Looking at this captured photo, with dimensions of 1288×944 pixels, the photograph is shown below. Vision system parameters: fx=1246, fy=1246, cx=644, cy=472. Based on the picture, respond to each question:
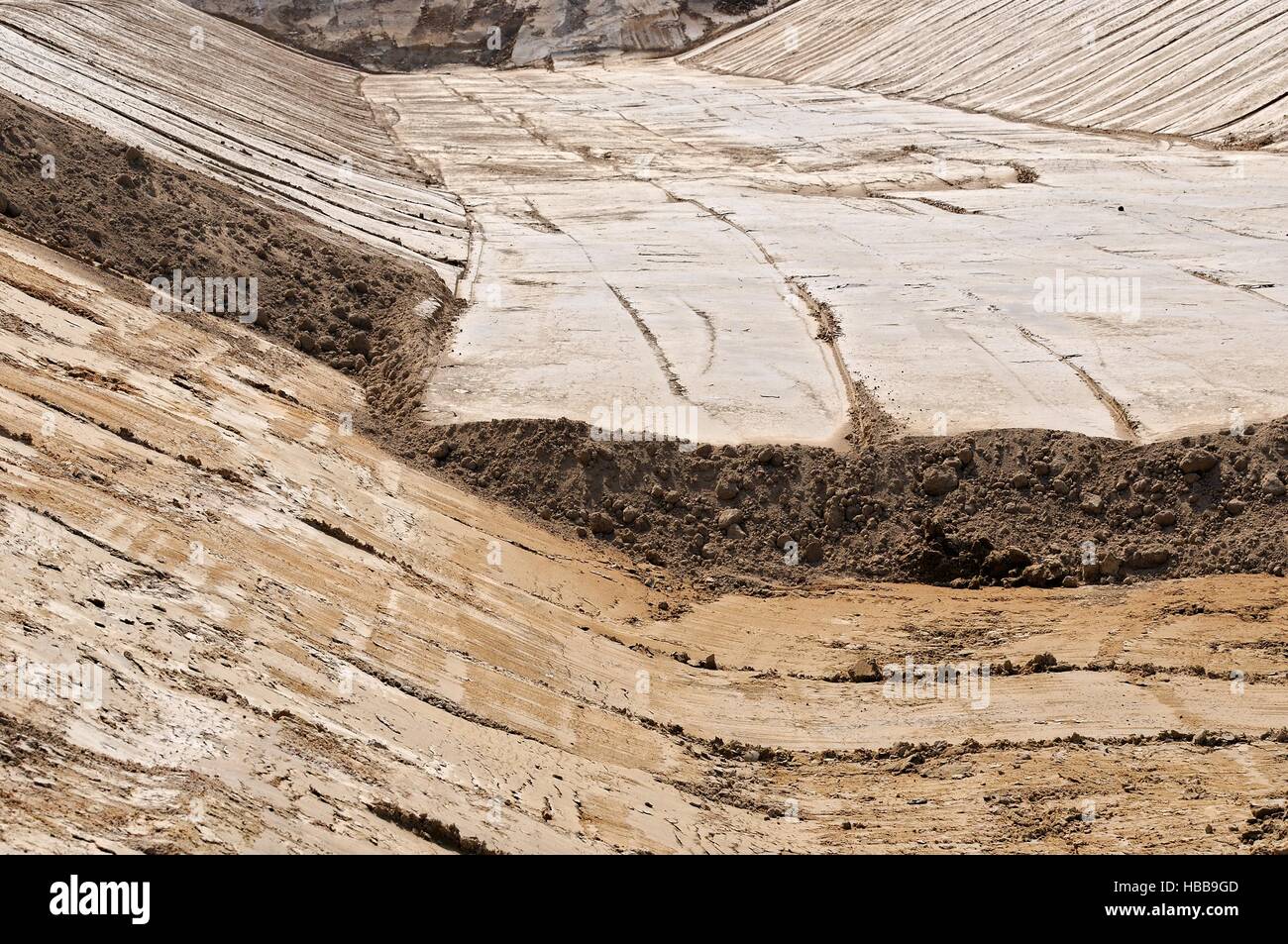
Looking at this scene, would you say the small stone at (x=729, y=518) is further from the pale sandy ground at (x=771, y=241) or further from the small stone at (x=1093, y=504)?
the small stone at (x=1093, y=504)

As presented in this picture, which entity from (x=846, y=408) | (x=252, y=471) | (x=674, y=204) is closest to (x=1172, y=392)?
(x=846, y=408)

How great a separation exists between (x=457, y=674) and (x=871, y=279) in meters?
8.06

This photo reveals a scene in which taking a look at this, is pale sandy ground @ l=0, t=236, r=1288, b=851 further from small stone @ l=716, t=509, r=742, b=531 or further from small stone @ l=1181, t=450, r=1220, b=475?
small stone @ l=1181, t=450, r=1220, b=475

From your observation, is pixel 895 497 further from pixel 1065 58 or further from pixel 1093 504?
pixel 1065 58

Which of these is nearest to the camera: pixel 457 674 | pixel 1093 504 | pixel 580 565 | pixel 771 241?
pixel 457 674

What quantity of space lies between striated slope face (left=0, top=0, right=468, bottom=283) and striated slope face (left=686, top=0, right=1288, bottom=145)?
12.1 meters

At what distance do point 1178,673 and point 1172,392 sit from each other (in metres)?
3.55

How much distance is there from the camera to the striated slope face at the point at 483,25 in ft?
115

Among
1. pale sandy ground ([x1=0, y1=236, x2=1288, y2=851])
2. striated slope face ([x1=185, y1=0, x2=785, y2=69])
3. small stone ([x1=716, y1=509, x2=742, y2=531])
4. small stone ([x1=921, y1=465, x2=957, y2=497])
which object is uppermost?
striated slope face ([x1=185, y1=0, x2=785, y2=69])

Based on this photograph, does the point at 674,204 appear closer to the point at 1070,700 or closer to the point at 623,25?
the point at 1070,700

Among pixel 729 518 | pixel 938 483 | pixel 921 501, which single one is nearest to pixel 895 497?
pixel 921 501

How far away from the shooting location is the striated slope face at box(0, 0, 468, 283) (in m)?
14.5

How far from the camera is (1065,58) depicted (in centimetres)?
2505

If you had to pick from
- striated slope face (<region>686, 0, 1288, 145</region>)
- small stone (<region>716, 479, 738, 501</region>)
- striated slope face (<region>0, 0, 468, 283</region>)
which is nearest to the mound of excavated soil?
small stone (<region>716, 479, 738, 501</region>)
